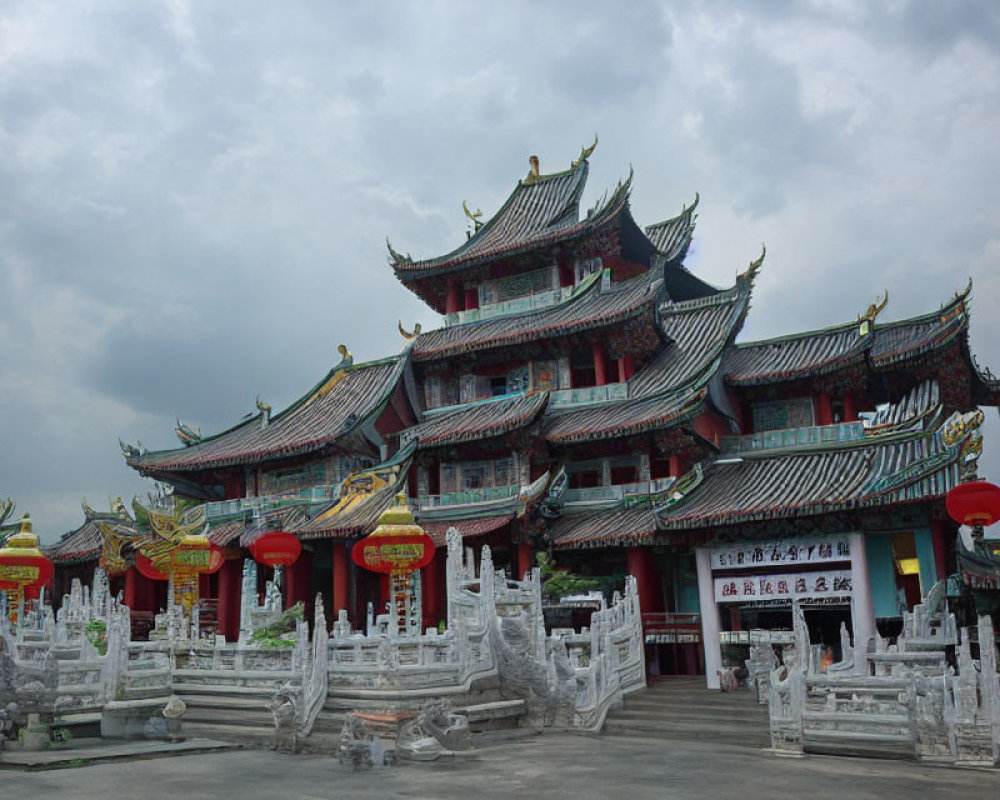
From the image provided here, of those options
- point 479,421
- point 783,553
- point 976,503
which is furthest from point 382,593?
point 976,503

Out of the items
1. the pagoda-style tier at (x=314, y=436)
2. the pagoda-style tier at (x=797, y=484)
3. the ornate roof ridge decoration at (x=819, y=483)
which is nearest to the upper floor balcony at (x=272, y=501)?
the pagoda-style tier at (x=314, y=436)

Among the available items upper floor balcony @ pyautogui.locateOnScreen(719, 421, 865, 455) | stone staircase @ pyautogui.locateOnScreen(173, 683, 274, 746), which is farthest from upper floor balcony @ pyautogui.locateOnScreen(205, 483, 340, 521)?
upper floor balcony @ pyautogui.locateOnScreen(719, 421, 865, 455)

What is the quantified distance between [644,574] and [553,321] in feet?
26.7

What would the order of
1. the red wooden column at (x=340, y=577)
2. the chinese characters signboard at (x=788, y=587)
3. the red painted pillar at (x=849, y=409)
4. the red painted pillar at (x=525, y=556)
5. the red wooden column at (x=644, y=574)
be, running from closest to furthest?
the chinese characters signboard at (x=788, y=587), the red wooden column at (x=644, y=574), the red painted pillar at (x=525, y=556), the red wooden column at (x=340, y=577), the red painted pillar at (x=849, y=409)

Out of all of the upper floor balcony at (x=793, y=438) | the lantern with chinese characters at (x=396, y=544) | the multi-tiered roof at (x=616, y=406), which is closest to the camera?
the lantern with chinese characters at (x=396, y=544)

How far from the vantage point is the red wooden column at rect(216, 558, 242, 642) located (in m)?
26.4

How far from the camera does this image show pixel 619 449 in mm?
25000

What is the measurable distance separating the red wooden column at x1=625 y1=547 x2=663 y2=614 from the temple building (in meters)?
0.06

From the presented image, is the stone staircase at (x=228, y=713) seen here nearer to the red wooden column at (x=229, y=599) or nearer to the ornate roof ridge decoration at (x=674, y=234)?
the red wooden column at (x=229, y=599)

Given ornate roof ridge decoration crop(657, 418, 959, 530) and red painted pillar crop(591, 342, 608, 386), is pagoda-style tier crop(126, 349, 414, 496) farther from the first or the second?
ornate roof ridge decoration crop(657, 418, 959, 530)

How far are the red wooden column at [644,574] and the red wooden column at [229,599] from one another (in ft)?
36.7

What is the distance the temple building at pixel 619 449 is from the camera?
803 inches

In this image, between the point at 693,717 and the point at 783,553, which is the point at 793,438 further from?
the point at 693,717

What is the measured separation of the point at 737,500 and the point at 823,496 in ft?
6.14
